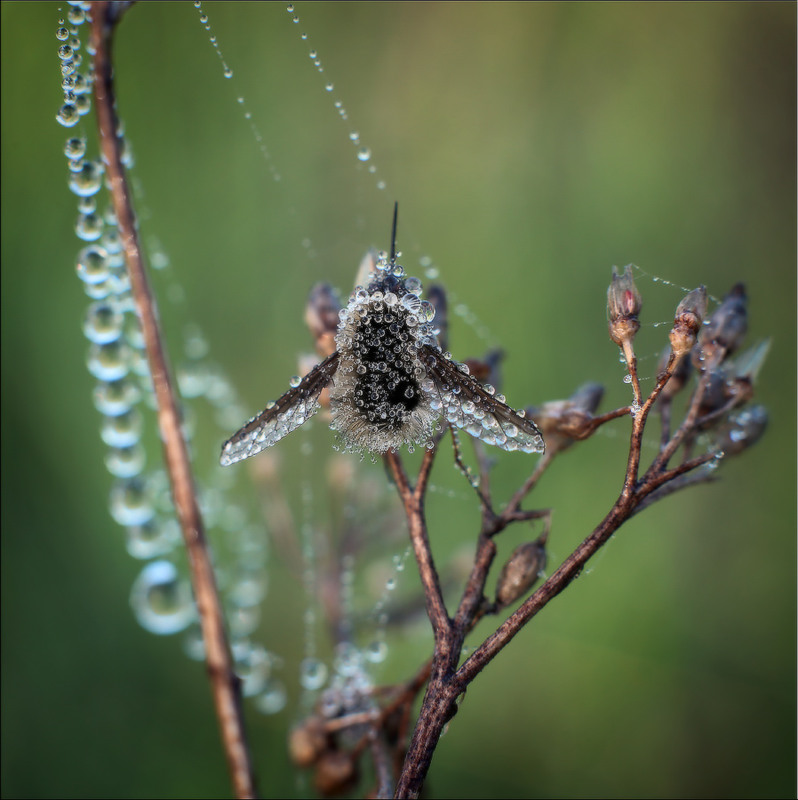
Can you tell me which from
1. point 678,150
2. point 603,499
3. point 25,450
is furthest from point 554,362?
point 25,450

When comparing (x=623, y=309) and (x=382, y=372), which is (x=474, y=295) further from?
(x=382, y=372)

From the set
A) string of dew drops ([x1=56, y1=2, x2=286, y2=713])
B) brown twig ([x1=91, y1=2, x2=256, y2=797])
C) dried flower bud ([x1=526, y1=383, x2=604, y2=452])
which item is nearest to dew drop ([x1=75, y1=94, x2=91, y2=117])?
string of dew drops ([x1=56, y1=2, x2=286, y2=713])

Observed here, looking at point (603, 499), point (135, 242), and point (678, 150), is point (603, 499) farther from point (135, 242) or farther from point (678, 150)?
point (135, 242)

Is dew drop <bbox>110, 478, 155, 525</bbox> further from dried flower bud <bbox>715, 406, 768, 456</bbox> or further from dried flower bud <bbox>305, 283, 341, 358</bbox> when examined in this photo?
dried flower bud <bbox>715, 406, 768, 456</bbox>

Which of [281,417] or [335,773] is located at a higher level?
[281,417]

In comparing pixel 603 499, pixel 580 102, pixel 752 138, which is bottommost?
pixel 603 499

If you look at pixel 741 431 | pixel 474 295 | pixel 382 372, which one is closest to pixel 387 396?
pixel 382 372
